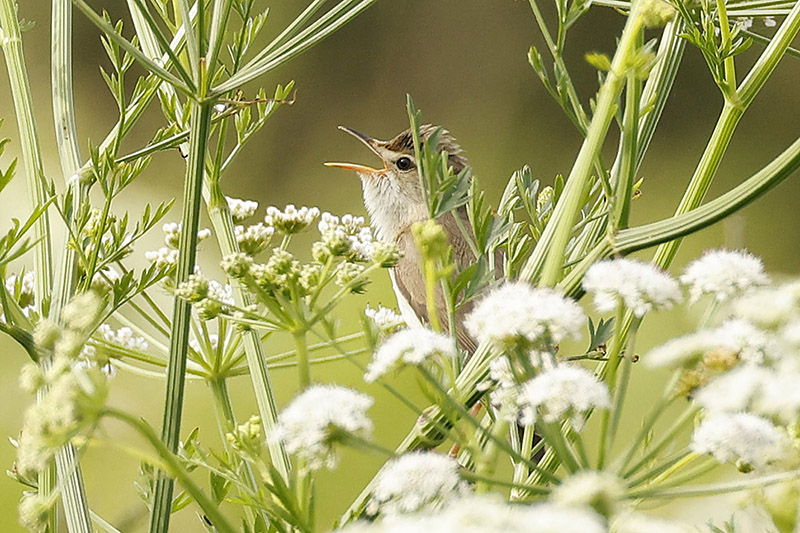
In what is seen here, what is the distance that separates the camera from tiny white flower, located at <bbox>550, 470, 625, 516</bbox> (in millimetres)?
238

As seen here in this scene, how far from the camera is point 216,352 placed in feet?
2.20

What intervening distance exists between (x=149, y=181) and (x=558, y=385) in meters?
1.29

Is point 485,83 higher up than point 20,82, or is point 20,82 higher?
point 485,83

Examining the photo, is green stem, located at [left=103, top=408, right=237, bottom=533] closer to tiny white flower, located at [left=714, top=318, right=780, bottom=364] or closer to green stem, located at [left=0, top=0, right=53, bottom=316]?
tiny white flower, located at [left=714, top=318, right=780, bottom=364]

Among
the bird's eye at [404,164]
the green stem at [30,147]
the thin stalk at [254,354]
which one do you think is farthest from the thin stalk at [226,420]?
the bird's eye at [404,164]

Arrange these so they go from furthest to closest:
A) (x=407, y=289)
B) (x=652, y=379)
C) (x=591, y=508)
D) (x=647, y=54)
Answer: (x=407, y=289)
(x=652, y=379)
(x=647, y=54)
(x=591, y=508)

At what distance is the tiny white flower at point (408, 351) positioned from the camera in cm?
34

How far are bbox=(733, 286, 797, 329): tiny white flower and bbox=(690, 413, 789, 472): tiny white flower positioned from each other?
0.03 meters

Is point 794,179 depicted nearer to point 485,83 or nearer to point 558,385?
point 485,83

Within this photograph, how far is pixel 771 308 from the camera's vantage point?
31 cm

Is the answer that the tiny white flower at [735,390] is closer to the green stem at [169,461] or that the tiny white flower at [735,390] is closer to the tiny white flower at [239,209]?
the green stem at [169,461]

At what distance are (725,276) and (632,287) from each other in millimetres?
45

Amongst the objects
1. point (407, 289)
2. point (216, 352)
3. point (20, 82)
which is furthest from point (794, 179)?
point (20, 82)

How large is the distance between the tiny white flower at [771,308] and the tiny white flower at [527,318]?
57 millimetres
